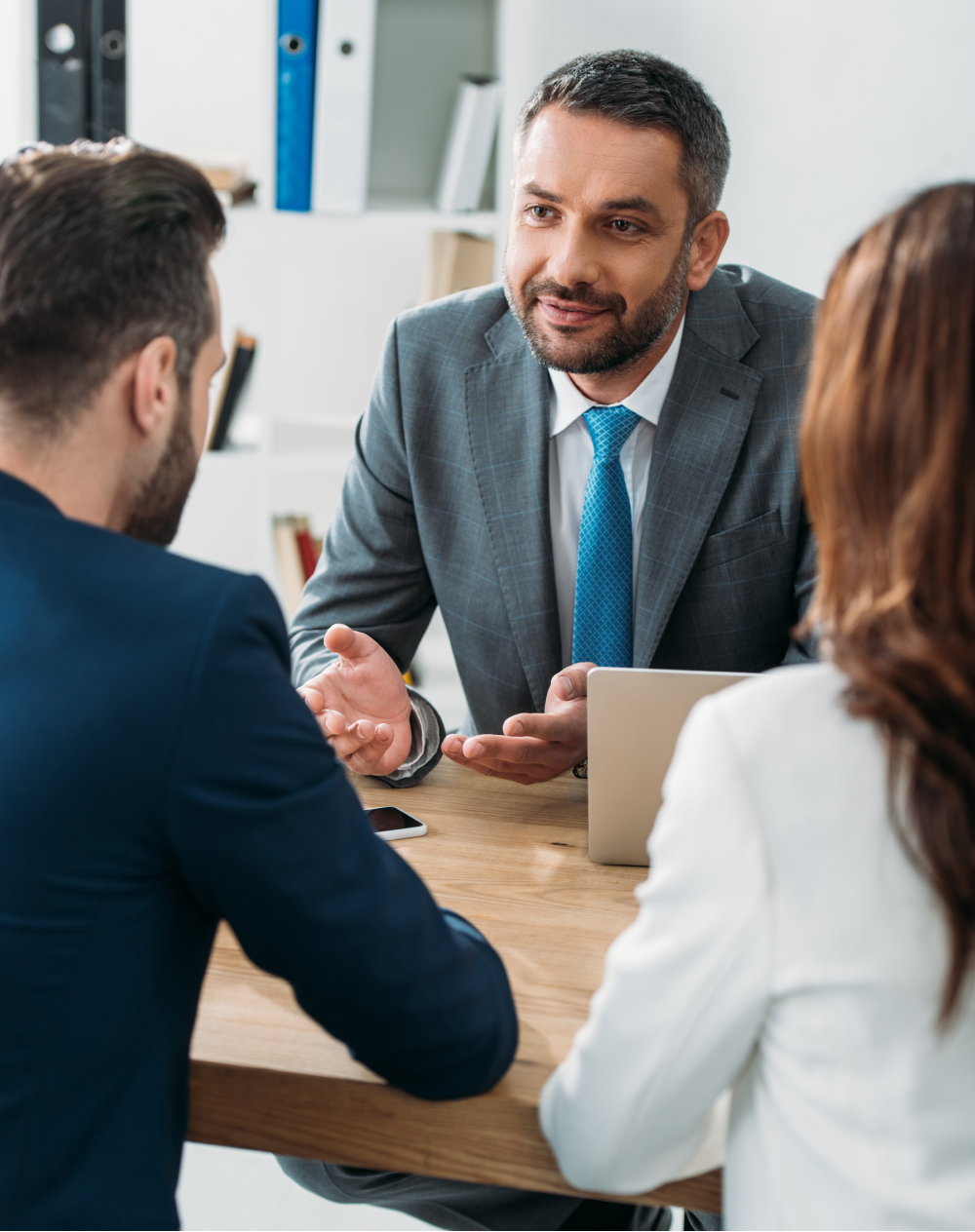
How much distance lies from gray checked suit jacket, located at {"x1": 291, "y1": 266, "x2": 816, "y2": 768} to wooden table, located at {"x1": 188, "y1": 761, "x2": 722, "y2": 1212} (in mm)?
586

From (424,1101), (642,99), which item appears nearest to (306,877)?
(424,1101)

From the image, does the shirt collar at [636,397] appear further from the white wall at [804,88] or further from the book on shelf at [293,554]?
the book on shelf at [293,554]

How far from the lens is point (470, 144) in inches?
101

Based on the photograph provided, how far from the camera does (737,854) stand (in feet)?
2.11

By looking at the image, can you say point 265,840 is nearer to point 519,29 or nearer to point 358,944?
point 358,944

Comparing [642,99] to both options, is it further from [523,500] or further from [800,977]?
[800,977]

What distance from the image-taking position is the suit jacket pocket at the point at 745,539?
160 cm

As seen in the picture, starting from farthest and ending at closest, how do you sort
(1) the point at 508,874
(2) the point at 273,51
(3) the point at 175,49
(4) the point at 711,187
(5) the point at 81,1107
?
(3) the point at 175,49 < (2) the point at 273,51 < (4) the point at 711,187 < (1) the point at 508,874 < (5) the point at 81,1107

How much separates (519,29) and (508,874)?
206 cm

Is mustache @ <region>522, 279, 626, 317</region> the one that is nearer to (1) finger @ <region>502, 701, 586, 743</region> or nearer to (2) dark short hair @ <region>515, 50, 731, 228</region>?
(2) dark short hair @ <region>515, 50, 731, 228</region>

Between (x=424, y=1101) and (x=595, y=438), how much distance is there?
40.5 inches

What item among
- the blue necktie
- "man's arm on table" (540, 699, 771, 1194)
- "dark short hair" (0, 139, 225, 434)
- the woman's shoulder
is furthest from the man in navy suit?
the blue necktie

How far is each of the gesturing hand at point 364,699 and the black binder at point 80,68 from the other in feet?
5.38

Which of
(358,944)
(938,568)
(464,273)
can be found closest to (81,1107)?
(358,944)
